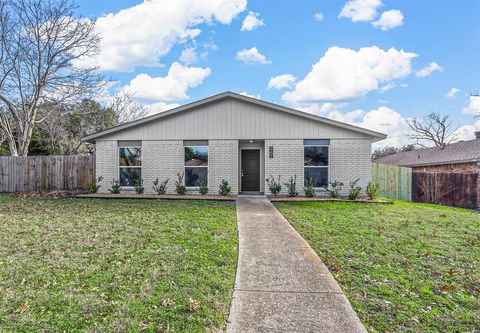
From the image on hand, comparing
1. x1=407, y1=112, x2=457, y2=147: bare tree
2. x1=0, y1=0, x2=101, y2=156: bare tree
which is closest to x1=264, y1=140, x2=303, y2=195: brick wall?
x1=0, y1=0, x2=101, y2=156: bare tree

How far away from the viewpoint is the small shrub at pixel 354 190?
11539 mm

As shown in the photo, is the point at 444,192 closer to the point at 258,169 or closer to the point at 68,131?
the point at 258,169

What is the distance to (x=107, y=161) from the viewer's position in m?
13.1

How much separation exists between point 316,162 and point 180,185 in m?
5.83

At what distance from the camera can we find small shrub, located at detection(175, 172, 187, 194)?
1253 cm

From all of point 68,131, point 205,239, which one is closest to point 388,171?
point 205,239

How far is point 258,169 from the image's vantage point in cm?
1346

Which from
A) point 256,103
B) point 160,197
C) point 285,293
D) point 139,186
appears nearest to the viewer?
point 285,293

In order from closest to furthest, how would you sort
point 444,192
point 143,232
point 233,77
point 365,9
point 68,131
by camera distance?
point 143,232 → point 365,9 → point 444,192 → point 233,77 → point 68,131

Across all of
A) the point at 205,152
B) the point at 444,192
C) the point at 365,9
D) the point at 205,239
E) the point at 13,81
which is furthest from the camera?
the point at 13,81

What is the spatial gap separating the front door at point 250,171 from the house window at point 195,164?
1812 millimetres

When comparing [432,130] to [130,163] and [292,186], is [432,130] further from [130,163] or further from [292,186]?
[130,163]

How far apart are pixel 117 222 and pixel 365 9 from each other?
36.9ft

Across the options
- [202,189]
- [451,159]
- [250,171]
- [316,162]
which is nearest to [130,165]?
[202,189]
